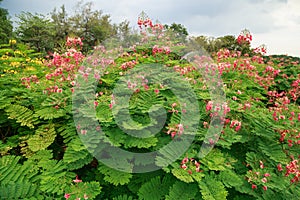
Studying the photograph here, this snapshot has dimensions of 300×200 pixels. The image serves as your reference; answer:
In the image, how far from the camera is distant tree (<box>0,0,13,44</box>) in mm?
20266

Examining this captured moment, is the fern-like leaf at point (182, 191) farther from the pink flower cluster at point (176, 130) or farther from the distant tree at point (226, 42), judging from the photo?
the distant tree at point (226, 42)

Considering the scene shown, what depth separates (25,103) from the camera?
3088 mm

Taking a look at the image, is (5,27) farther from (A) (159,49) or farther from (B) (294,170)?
(B) (294,170)

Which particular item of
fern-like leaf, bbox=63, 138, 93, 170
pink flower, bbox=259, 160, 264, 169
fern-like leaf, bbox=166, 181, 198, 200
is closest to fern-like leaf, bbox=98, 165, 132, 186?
fern-like leaf, bbox=63, 138, 93, 170

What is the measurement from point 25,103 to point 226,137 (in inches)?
89.2

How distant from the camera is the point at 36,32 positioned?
83.1ft

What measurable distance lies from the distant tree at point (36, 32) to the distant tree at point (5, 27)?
2.33 meters

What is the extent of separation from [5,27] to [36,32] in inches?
171

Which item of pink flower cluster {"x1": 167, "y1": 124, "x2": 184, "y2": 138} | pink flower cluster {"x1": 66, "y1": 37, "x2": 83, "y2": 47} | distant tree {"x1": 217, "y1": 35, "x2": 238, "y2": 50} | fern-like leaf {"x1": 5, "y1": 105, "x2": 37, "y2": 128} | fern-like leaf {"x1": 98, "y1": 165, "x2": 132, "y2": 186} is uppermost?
distant tree {"x1": 217, "y1": 35, "x2": 238, "y2": 50}

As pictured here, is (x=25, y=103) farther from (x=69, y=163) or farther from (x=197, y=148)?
(x=197, y=148)

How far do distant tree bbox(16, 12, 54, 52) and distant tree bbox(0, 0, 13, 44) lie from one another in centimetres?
233

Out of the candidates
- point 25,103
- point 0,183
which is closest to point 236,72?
point 25,103

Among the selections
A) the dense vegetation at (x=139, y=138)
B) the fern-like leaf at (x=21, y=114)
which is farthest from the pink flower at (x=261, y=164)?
the fern-like leaf at (x=21, y=114)

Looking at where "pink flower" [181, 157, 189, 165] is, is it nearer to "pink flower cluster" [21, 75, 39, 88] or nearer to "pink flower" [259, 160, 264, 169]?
"pink flower" [259, 160, 264, 169]
